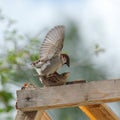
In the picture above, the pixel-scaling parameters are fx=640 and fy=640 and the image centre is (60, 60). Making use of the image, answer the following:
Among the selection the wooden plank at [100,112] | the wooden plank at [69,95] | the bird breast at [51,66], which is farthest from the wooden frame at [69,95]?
the wooden plank at [100,112]

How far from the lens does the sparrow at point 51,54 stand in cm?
359

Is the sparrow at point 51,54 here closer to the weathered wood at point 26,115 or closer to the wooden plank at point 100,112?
the weathered wood at point 26,115

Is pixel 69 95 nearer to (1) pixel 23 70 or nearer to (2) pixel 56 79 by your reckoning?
(2) pixel 56 79

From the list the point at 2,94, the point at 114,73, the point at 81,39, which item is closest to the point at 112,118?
the point at 2,94

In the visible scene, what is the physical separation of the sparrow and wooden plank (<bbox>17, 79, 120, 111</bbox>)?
142mm

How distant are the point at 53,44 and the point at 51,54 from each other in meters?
0.06

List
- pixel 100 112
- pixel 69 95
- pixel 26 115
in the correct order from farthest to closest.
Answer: pixel 100 112 → pixel 26 115 → pixel 69 95

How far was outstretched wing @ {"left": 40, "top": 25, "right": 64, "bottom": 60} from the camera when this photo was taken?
3.61 m

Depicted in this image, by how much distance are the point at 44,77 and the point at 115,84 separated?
0.42m

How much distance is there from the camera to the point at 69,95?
11.4ft

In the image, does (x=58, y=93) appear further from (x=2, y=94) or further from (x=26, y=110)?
(x=2, y=94)

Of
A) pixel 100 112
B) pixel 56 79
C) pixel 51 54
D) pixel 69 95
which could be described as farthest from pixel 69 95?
pixel 100 112

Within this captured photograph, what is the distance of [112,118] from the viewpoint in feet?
13.5

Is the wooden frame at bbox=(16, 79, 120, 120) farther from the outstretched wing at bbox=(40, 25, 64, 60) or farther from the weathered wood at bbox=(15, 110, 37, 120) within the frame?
the outstretched wing at bbox=(40, 25, 64, 60)
